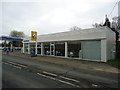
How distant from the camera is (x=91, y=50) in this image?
1443cm

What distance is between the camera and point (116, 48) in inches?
734

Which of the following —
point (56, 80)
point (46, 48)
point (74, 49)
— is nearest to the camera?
point (56, 80)

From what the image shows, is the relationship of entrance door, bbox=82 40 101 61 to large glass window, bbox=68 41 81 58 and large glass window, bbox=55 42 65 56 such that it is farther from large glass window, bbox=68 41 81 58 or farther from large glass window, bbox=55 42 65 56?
large glass window, bbox=55 42 65 56

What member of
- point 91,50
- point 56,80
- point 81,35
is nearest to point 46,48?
point 81,35

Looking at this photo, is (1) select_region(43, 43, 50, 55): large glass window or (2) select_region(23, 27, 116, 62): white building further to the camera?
(1) select_region(43, 43, 50, 55): large glass window

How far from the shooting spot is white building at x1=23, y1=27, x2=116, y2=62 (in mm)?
13547

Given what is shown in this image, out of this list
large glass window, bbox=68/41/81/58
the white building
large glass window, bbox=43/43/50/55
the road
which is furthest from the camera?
large glass window, bbox=43/43/50/55

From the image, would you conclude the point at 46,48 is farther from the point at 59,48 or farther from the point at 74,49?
the point at 74,49

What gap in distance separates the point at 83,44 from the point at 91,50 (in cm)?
163

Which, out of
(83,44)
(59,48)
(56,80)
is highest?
(83,44)

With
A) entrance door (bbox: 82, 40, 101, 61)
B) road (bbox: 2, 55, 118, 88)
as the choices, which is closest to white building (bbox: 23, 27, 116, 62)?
entrance door (bbox: 82, 40, 101, 61)

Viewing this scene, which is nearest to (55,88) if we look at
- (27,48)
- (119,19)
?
(27,48)

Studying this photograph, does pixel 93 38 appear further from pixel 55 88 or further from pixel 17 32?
pixel 17 32

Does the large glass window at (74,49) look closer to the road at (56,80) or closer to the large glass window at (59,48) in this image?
the large glass window at (59,48)
